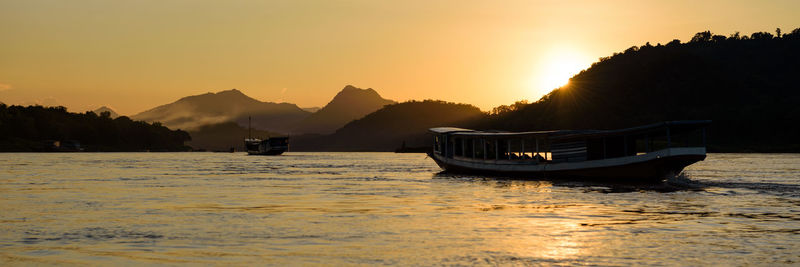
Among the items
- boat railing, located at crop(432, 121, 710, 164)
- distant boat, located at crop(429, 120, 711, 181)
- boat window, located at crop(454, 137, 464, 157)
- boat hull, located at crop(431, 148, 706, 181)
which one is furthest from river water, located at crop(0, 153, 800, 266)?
boat window, located at crop(454, 137, 464, 157)

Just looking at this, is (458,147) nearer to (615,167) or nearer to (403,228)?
(615,167)

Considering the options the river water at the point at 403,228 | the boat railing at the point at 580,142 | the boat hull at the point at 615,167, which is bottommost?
the river water at the point at 403,228

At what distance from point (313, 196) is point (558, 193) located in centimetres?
1461

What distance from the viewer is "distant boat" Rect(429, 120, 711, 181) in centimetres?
5334

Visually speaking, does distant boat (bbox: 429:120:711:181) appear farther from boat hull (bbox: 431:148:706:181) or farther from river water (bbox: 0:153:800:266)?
river water (bbox: 0:153:800:266)

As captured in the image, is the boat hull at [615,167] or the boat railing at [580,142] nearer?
the boat hull at [615,167]

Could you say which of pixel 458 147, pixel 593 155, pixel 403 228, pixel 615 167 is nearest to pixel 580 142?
pixel 593 155

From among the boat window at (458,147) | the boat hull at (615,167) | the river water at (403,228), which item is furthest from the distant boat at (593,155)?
the river water at (403,228)

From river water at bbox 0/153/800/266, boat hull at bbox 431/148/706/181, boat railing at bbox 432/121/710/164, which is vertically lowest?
river water at bbox 0/153/800/266

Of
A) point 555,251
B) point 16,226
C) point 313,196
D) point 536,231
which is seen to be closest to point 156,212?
point 16,226

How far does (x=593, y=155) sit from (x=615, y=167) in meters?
3.88

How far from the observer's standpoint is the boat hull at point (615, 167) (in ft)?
173

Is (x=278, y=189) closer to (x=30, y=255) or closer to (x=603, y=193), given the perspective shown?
(x=603, y=193)

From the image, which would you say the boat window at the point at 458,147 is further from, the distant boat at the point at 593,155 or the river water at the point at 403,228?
the river water at the point at 403,228
